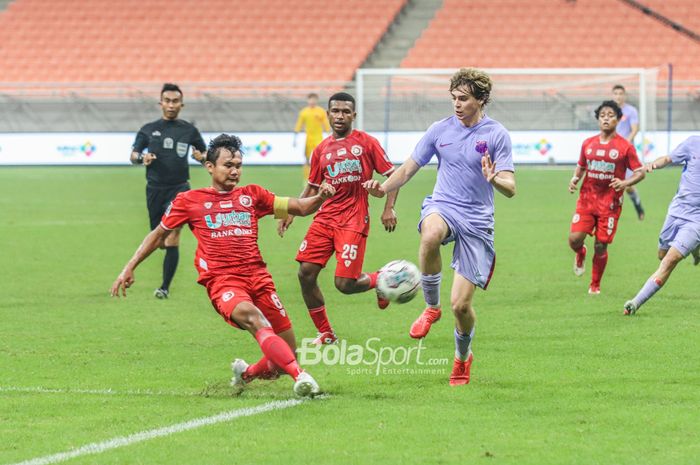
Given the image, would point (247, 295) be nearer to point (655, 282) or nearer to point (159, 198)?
point (655, 282)

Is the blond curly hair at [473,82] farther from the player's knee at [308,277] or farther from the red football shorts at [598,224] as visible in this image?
the red football shorts at [598,224]

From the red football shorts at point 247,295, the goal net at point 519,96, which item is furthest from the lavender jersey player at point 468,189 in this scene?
the goal net at point 519,96

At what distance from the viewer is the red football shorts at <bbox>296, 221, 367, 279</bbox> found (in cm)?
993

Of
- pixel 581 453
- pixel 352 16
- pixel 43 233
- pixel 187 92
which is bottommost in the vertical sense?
pixel 581 453

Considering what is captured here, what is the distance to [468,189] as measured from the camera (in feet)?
26.9

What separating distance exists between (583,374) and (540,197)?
18.4 metres

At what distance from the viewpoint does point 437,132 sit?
27.4 feet

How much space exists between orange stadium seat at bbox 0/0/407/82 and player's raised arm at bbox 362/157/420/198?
104 ft

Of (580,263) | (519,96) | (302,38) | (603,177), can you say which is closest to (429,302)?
(603,177)

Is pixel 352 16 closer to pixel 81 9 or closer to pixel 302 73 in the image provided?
pixel 302 73

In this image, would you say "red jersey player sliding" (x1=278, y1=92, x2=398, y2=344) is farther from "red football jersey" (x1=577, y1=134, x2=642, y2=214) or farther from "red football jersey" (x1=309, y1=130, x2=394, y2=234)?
"red football jersey" (x1=577, y1=134, x2=642, y2=214)

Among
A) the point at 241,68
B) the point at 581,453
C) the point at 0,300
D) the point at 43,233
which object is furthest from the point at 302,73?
the point at 581,453

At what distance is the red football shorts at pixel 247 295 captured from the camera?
754 cm

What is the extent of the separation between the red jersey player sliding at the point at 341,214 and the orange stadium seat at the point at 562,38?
3023cm
